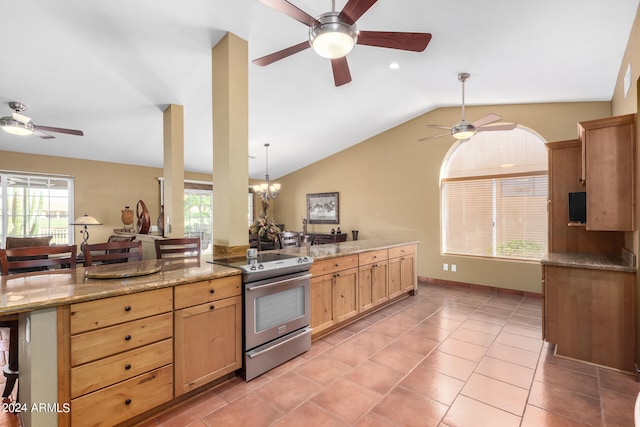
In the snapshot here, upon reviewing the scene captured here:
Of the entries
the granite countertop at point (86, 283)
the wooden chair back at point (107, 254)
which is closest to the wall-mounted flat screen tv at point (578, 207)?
the granite countertop at point (86, 283)

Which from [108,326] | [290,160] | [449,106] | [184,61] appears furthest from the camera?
[290,160]

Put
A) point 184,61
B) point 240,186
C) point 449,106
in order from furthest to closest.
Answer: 1. point 449,106
2. point 184,61
3. point 240,186

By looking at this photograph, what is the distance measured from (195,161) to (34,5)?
4.18m

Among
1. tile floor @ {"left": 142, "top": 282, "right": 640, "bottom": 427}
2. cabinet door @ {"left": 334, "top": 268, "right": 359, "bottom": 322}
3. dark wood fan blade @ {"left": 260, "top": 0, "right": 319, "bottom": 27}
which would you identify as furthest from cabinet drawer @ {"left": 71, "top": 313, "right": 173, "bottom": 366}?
dark wood fan blade @ {"left": 260, "top": 0, "right": 319, "bottom": 27}

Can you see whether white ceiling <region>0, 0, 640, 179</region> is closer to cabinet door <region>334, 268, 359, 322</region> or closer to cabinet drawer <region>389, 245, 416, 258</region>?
cabinet drawer <region>389, 245, 416, 258</region>

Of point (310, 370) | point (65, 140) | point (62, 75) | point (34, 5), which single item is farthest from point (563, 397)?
point (65, 140)

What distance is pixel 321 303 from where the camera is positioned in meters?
3.03

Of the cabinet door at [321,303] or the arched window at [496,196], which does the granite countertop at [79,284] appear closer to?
the cabinet door at [321,303]

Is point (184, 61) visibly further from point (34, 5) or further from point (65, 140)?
point (65, 140)

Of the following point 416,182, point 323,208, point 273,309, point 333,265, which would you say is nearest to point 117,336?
point 273,309

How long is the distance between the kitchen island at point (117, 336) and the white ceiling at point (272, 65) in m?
2.06

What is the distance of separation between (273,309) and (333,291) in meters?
0.87

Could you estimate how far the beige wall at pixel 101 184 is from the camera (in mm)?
5150

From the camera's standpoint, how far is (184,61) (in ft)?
10.4
